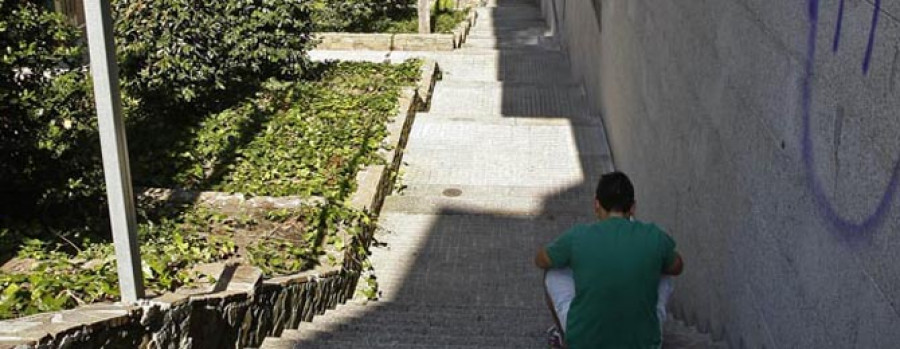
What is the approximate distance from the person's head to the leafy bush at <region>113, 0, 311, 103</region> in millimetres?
8175

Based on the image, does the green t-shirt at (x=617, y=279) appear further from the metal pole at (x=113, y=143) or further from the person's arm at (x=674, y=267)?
the metal pole at (x=113, y=143)

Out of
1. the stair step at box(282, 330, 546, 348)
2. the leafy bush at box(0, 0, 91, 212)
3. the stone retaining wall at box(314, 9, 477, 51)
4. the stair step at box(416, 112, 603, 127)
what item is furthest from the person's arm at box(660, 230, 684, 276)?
the stone retaining wall at box(314, 9, 477, 51)

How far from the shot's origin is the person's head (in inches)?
143

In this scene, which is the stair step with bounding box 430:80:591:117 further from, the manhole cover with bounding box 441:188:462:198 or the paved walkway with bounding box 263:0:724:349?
the manhole cover with bounding box 441:188:462:198

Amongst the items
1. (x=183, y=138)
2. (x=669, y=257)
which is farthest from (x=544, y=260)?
(x=183, y=138)

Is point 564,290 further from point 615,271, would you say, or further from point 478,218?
point 478,218

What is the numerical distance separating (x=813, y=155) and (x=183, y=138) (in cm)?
837

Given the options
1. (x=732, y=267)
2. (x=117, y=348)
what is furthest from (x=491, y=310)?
(x=117, y=348)

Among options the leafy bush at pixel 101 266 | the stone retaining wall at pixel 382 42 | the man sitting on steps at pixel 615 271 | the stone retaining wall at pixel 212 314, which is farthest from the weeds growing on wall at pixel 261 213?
the stone retaining wall at pixel 382 42

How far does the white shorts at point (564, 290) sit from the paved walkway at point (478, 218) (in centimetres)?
69

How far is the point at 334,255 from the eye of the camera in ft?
22.3

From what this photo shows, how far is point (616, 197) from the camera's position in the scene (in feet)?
11.9

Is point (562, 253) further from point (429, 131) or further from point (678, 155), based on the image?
point (429, 131)

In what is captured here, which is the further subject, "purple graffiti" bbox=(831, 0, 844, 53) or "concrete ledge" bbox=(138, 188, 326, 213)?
"concrete ledge" bbox=(138, 188, 326, 213)
